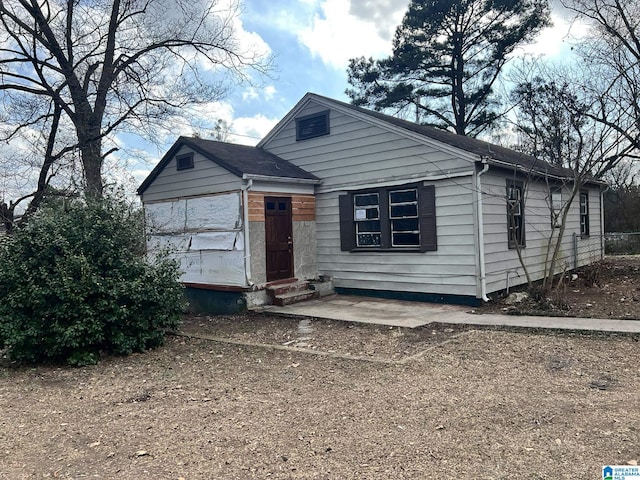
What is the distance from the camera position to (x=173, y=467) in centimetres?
322

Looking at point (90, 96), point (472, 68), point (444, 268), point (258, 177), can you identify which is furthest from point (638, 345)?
point (472, 68)

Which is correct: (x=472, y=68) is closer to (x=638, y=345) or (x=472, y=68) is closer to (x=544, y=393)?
(x=638, y=345)

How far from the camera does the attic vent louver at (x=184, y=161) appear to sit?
11.3 metres

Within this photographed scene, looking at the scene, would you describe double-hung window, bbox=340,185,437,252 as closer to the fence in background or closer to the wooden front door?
the wooden front door

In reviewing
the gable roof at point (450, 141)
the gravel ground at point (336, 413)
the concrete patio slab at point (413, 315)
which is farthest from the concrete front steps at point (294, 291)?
the gable roof at point (450, 141)

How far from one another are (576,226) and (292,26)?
10246 mm

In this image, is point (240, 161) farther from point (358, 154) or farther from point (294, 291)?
point (294, 291)

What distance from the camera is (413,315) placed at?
340 inches

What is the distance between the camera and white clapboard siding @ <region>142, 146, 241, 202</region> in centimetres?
1038

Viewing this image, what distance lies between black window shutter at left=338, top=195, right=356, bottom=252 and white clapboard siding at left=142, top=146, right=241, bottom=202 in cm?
264

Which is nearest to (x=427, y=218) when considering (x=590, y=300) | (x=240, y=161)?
(x=590, y=300)

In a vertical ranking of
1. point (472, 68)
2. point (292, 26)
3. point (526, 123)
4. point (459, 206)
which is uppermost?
point (472, 68)

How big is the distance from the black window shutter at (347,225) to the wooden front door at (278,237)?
1245 mm

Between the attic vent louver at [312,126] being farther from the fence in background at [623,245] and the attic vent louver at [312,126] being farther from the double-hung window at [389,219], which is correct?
the fence in background at [623,245]
